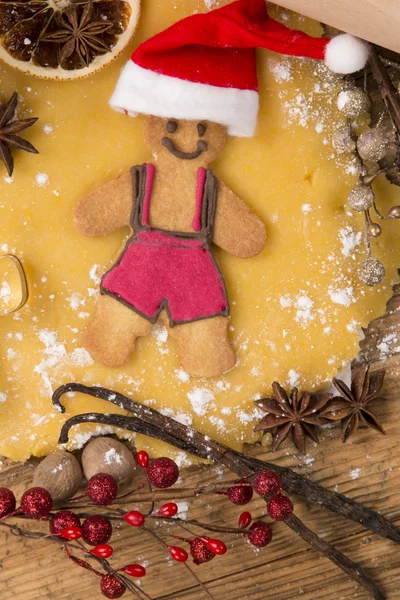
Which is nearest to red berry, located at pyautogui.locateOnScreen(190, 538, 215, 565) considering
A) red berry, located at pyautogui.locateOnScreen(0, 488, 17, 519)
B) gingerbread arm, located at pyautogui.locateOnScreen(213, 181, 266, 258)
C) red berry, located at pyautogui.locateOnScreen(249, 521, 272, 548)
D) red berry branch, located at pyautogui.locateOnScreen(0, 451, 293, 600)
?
red berry branch, located at pyautogui.locateOnScreen(0, 451, 293, 600)

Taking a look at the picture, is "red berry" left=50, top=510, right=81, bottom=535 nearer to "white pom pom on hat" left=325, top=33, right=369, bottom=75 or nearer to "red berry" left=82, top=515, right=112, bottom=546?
"red berry" left=82, top=515, right=112, bottom=546

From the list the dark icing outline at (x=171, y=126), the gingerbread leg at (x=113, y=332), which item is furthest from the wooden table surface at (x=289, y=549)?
the dark icing outline at (x=171, y=126)

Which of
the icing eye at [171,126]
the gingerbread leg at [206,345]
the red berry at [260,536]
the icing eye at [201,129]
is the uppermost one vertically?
the icing eye at [201,129]

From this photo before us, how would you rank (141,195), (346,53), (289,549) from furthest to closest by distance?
1. (289,549)
2. (141,195)
3. (346,53)

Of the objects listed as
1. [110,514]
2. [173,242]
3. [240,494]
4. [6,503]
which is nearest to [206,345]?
[173,242]

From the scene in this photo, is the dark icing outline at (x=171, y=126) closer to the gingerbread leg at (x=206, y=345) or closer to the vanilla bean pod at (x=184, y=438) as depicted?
the gingerbread leg at (x=206, y=345)

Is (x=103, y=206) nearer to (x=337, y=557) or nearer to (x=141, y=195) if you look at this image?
(x=141, y=195)
